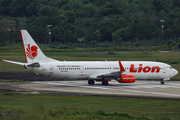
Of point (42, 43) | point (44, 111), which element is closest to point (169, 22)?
point (42, 43)

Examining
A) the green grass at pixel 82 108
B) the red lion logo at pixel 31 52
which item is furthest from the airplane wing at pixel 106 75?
the green grass at pixel 82 108

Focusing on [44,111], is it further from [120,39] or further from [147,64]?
[120,39]

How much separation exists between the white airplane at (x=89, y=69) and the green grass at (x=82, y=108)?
10.7 meters

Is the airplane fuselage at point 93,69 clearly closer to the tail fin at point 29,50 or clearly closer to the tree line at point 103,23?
the tail fin at point 29,50

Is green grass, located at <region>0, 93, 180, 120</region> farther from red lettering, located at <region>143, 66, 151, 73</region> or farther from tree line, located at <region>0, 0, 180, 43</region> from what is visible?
tree line, located at <region>0, 0, 180, 43</region>

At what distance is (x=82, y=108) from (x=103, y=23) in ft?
395

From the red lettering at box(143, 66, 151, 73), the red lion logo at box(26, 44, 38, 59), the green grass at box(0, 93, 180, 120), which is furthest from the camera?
the red lettering at box(143, 66, 151, 73)

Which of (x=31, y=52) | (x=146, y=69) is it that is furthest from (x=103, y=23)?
(x=31, y=52)

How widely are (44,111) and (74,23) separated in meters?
128

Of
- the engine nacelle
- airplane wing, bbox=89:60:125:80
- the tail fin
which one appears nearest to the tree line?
airplane wing, bbox=89:60:125:80

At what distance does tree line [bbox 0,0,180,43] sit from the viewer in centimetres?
14512

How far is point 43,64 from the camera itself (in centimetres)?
5359

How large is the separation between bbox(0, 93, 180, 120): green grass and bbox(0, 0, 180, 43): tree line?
10303 centimetres

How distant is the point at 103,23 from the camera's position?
15262 cm
